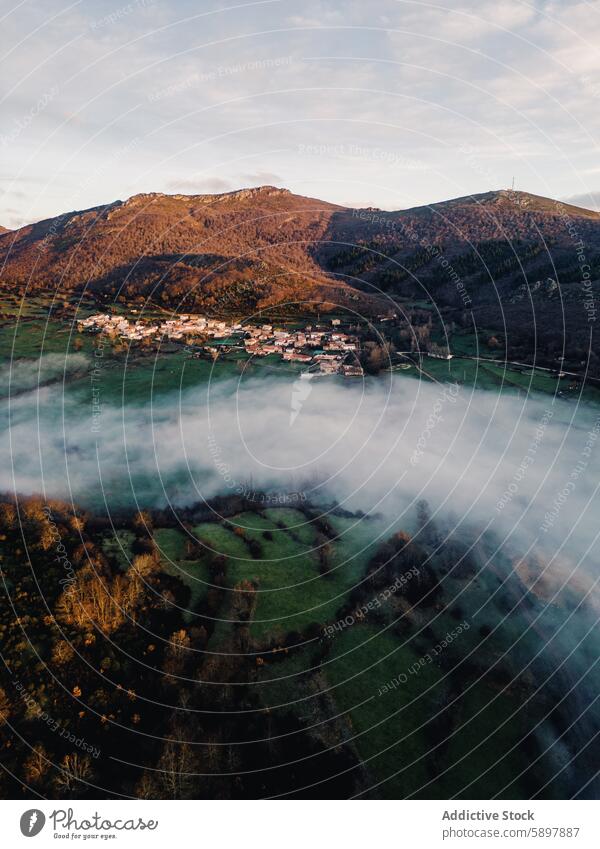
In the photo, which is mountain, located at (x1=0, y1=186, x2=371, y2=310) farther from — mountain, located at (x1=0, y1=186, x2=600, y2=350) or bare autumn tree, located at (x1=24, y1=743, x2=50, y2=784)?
bare autumn tree, located at (x1=24, y1=743, x2=50, y2=784)

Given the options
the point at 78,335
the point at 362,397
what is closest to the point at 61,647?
the point at 362,397

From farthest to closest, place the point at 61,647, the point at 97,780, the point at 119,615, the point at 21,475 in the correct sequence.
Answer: the point at 21,475 → the point at 119,615 → the point at 61,647 → the point at 97,780

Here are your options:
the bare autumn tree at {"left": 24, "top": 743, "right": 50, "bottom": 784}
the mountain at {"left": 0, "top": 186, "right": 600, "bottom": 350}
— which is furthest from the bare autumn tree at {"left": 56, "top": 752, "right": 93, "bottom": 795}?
the mountain at {"left": 0, "top": 186, "right": 600, "bottom": 350}

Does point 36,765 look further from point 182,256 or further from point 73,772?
point 182,256

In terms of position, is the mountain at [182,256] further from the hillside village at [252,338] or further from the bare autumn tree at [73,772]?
the bare autumn tree at [73,772]

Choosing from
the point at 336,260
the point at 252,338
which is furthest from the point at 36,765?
the point at 336,260
